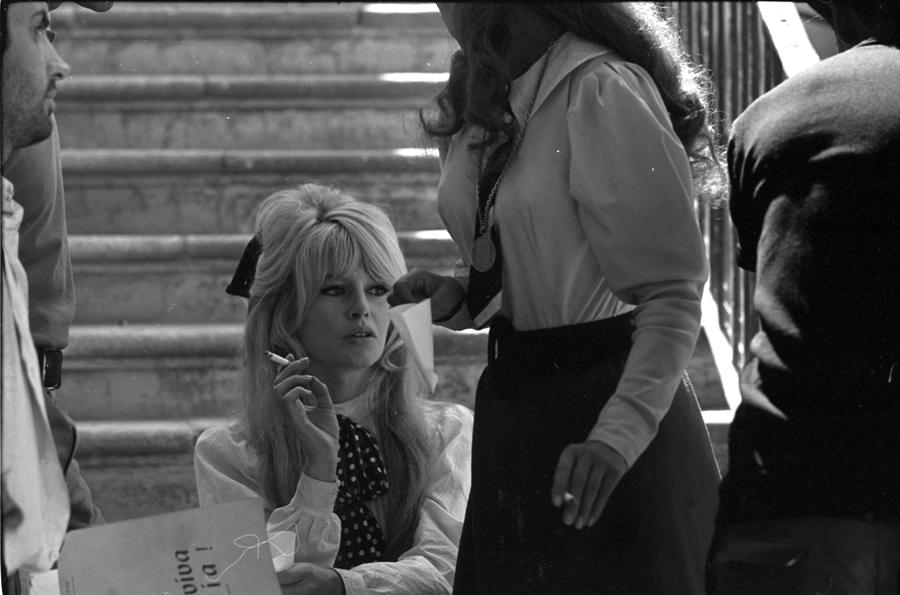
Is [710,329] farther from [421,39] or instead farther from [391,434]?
[421,39]

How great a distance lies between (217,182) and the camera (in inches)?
99.2

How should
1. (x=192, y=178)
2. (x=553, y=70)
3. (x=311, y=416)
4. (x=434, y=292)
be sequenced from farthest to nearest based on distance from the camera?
(x=192, y=178)
(x=311, y=416)
(x=434, y=292)
(x=553, y=70)

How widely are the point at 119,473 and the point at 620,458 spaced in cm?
108

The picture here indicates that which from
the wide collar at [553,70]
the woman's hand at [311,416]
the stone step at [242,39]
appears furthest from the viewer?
the stone step at [242,39]

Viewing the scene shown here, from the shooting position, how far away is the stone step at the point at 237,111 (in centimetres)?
255

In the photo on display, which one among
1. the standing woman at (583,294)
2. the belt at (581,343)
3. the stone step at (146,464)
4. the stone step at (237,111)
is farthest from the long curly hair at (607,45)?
the stone step at (237,111)

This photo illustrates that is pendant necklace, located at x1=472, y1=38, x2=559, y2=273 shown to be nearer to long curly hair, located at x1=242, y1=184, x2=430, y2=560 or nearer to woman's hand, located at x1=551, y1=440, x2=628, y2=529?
woman's hand, located at x1=551, y1=440, x2=628, y2=529

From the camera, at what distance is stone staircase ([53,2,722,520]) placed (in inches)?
87.0

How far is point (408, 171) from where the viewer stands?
229 centimetres

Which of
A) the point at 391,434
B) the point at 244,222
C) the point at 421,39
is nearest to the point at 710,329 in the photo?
the point at 391,434

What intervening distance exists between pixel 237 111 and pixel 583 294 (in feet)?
4.66

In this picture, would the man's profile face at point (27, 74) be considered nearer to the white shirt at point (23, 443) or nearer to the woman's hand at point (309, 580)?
the white shirt at point (23, 443)

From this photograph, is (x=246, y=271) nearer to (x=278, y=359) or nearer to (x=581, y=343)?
(x=278, y=359)

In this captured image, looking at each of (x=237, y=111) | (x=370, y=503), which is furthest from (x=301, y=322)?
(x=237, y=111)
